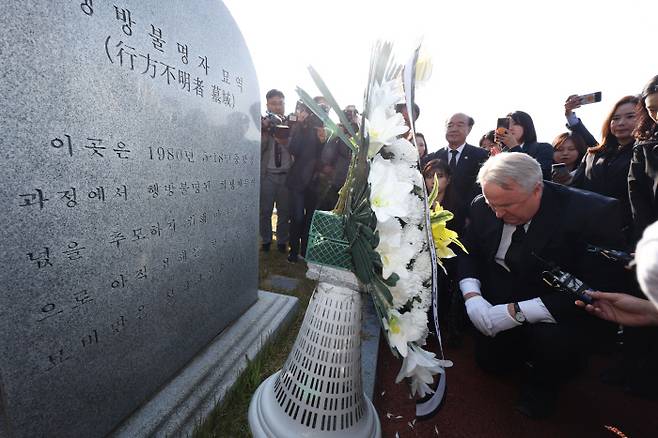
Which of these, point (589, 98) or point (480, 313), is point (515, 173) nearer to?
point (480, 313)

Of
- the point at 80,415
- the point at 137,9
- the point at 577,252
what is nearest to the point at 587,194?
the point at 577,252

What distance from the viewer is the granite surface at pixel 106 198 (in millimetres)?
1074

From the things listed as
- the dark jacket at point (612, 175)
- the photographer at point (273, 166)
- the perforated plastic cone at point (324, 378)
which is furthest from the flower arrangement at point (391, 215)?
the photographer at point (273, 166)

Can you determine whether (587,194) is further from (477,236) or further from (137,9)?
(137,9)

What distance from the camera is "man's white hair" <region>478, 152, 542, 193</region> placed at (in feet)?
6.24

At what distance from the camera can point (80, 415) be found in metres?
1.34

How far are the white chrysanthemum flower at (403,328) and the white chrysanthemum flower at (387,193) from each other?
39 cm

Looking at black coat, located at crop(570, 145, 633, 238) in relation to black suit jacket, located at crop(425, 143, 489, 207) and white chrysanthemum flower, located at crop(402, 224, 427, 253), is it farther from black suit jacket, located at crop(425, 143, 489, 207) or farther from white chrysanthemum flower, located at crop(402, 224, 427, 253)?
white chrysanthemum flower, located at crop(402, 224, 427, 253)

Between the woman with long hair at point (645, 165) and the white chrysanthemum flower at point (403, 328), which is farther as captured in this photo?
the woman with long hair at point (645, 165)

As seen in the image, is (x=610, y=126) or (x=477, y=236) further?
(x=610, y=126)

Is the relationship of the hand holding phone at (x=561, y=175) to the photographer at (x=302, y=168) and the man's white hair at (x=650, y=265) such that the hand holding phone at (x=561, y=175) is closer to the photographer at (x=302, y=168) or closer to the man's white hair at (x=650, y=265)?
the photographer at (x=302, y=168)

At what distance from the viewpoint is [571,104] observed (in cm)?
363

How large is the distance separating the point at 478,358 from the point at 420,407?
57.1 inches

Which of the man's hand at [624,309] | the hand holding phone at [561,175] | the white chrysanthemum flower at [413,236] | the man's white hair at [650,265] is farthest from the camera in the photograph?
the hand holding phone at [561,175]
